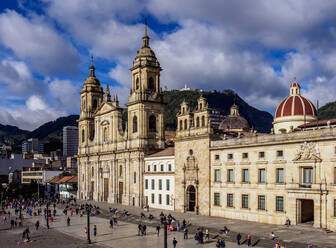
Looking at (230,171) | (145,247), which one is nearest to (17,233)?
(145,247)

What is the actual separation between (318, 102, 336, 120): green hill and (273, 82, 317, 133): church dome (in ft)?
259

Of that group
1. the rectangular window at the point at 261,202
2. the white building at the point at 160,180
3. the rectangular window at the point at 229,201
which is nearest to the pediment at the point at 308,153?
the rectangular window at the point at 261,202

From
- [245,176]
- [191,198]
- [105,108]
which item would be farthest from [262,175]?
[105,108]

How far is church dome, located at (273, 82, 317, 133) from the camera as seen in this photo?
5653cm

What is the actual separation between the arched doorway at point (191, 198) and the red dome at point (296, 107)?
17373mm

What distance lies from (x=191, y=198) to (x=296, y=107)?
69.0ft

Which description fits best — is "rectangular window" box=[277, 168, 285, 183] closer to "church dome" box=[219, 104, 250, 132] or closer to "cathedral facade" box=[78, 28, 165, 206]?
"cathedral facade" box=[78, 28, 165, 206]

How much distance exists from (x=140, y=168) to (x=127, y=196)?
719 cm

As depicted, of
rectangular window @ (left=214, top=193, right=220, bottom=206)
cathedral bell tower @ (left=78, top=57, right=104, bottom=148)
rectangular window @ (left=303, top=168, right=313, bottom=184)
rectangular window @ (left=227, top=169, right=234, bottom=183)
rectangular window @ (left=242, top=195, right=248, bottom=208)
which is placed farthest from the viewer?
cathedral bell tower @ (left=78, top=57, right=104, bottom=148)

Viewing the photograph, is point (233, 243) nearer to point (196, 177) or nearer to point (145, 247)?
point (145, 247)

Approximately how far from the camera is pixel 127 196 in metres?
73.6

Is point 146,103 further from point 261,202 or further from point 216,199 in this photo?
point 261,202

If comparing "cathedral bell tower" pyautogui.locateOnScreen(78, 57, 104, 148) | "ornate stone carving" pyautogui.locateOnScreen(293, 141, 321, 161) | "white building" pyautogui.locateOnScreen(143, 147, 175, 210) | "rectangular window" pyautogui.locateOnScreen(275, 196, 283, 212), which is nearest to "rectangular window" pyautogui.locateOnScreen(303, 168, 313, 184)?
"ornate stone carving" pyautogui.locateOnScreen(293, 141, 321, 161)

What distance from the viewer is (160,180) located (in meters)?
65.1
